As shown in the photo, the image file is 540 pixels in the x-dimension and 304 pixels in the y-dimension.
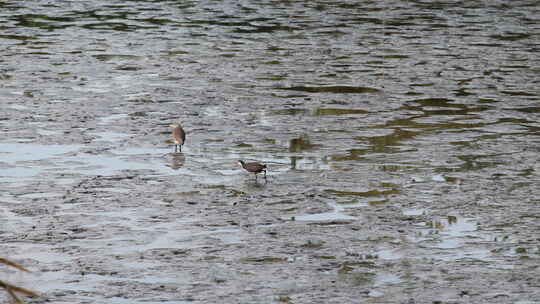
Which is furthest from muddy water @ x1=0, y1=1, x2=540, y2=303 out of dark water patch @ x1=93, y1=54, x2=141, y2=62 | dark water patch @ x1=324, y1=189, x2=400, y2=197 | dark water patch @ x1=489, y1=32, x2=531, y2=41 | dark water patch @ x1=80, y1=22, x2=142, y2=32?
dark water patch @ x1=80, y1=22, x2=142, y2=32

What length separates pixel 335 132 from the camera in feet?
44.8

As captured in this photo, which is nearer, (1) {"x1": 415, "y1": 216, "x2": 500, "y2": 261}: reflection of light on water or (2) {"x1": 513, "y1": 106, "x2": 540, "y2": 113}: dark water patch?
(1) {"x1": 415, "y1": 216, "x2": 500, "y2": 261}: reflection of light on water

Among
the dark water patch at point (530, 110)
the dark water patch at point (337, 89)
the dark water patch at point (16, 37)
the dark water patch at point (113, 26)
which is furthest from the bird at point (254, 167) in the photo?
the dark water patch at point (113, 26)

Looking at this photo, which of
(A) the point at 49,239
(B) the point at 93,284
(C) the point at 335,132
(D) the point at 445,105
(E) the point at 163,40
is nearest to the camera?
(B) the point at 93,284

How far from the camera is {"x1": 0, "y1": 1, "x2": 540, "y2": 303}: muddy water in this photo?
8.35 m

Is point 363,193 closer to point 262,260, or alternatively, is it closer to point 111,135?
point 262,260

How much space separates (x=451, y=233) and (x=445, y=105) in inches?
252

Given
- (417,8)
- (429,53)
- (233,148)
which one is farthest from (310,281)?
(417,8)

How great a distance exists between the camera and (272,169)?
11.8 m

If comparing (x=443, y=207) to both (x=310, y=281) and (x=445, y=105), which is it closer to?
(x=310, y=281)

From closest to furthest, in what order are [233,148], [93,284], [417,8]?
[93,284] < [233,148] < [417,8]

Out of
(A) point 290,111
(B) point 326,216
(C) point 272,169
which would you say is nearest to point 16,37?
(A) point 290,111

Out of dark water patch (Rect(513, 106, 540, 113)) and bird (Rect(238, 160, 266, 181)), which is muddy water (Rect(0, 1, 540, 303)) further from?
bird (Rect(238, 160, 266, 181))

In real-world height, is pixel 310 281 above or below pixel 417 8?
above
